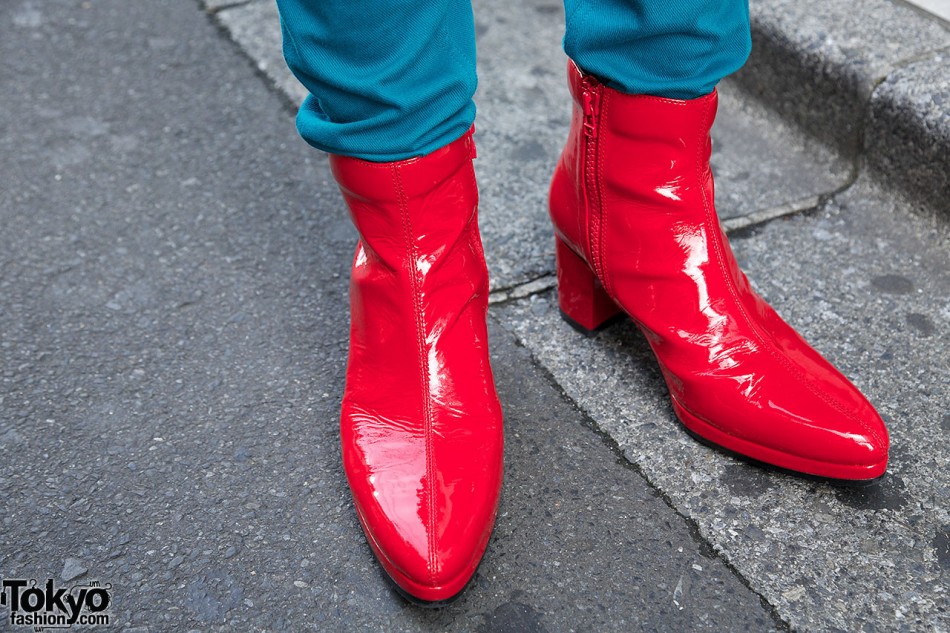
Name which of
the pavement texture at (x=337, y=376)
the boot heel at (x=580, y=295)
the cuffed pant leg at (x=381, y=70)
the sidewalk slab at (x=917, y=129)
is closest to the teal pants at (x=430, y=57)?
the cuffed pant leg at (x=381, y=70)

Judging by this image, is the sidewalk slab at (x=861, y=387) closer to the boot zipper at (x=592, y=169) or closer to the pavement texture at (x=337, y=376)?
the pavement texture at (x=337, y=376)

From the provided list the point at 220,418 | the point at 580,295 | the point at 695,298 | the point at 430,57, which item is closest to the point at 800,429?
the point at 695,298

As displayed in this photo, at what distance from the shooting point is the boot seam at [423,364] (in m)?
0.99

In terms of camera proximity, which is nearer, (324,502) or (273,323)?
(324,502)

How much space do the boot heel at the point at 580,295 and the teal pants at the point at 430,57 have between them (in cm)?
32

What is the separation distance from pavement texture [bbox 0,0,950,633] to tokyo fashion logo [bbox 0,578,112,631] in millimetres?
18

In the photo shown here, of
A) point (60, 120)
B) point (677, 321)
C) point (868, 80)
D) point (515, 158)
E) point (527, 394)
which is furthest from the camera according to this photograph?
point (60, 120)

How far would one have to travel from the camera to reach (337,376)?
1333 mm

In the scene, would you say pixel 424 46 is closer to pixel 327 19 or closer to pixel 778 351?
pixel 327 19

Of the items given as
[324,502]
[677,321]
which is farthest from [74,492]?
[677,321]

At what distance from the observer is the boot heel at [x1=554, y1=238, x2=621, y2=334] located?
1331mm

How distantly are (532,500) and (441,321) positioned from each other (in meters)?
0.25

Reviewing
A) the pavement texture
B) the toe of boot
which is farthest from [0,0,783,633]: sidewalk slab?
the toe of boot

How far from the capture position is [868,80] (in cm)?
155
